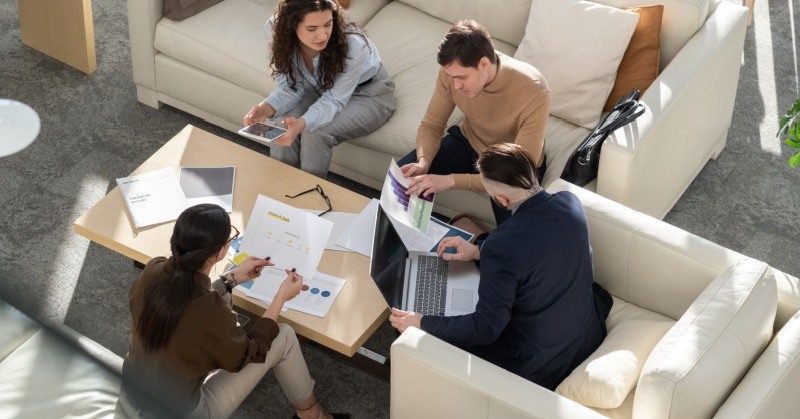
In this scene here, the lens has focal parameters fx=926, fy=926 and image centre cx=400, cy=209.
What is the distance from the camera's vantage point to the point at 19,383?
772 mm

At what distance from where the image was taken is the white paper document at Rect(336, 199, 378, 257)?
2.85 meters

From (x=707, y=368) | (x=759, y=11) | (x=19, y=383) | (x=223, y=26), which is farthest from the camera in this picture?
(x=759, y=11)

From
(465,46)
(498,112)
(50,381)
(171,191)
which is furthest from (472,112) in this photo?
(50,381)

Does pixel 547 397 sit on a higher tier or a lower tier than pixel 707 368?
lower

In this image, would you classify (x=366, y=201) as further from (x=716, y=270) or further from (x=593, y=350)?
(x=716, y=270)

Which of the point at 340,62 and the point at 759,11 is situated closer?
the point at 340,62

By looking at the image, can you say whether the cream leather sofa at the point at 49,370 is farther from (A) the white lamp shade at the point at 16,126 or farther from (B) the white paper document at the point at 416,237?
(A) the white lamp shade at the point at 16,126

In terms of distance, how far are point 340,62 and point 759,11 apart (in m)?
2.55

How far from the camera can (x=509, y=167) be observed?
243 cm

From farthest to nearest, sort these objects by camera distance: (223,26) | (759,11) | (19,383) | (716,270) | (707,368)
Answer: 1. (759,11)
2. (223,26)
3. (716,270)
4. (707,368)
5. (19,383)

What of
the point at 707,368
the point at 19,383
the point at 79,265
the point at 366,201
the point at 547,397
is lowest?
the point at 79,265

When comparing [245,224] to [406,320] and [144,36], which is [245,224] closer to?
[406,320]

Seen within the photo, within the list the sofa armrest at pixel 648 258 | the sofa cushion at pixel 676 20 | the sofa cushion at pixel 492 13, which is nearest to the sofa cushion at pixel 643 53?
the sofa cushion at pixel 676 20

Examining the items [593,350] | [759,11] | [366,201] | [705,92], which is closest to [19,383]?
[593,350]
